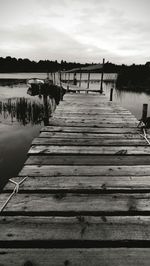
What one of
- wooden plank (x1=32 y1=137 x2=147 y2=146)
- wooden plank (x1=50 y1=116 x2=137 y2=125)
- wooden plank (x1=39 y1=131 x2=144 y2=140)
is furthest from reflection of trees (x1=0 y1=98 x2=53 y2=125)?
wooden plank (x1=32 y1=137 x2=147 y2=146)

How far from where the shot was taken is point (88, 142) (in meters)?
4.73

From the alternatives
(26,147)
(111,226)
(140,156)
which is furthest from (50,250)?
(26,147)

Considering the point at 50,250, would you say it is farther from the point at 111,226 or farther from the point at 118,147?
the point at 118,147

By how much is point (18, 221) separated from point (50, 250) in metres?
0.52

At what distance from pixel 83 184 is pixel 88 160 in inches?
34.7

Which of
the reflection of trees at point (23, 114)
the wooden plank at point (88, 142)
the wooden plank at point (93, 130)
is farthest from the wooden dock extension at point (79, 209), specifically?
the reflection of trees at point (23, 114)

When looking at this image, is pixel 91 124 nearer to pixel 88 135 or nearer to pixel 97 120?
pixel 97 120

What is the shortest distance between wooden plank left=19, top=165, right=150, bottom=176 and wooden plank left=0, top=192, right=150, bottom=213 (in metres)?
0.54

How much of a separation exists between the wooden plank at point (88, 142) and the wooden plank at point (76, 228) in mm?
2435

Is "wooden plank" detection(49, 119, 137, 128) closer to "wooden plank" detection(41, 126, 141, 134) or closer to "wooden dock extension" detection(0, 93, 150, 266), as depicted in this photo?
"wooden plank" detection(41, 126, 141, 134)

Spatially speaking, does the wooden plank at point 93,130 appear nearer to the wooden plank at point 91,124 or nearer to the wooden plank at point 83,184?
the wooden plank at point 91,124

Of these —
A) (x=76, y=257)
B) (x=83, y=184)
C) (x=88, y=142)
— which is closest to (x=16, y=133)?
(x=88, y=142)

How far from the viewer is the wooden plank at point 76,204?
235 centimetres

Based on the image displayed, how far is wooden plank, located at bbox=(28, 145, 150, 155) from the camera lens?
161 inches
